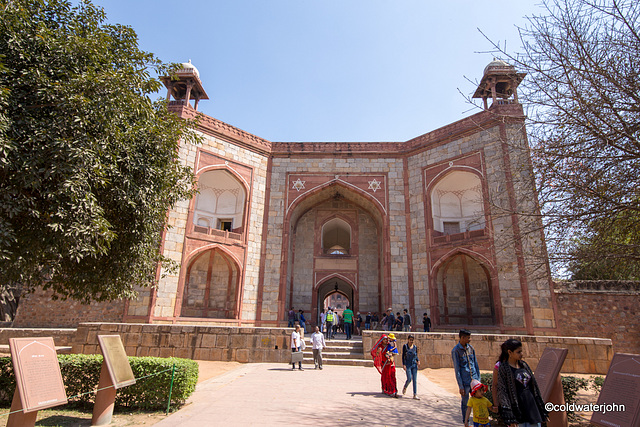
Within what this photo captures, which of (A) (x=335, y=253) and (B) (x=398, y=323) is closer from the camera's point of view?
(B) (x=398, y=323)

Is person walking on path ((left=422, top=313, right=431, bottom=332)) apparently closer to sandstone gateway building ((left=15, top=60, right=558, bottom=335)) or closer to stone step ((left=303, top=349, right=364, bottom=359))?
sandstone gateway building ((left=15, top=60, right=558, bottom=335))

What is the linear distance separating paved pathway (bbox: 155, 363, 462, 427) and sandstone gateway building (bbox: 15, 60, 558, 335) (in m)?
6.79

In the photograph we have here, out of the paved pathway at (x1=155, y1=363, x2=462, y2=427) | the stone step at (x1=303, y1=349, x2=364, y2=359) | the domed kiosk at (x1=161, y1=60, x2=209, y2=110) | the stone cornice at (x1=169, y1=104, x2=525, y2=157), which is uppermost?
the domed kiosk at (x1=161, y1=60, x2=209, y2=110)

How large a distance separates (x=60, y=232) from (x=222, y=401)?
3.14 meters

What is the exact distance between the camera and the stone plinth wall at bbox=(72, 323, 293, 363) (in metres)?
9.47

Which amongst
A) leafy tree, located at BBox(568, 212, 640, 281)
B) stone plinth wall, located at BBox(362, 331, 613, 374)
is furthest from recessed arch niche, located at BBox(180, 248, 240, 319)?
leafy tree, located at BBox(568, 212, 640, 281)

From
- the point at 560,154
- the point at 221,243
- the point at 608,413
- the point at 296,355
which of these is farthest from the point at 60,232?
the point at 221,243

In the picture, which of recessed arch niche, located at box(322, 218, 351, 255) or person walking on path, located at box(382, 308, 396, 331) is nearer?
person walking on path, located at box(382, 308, 396, 331)

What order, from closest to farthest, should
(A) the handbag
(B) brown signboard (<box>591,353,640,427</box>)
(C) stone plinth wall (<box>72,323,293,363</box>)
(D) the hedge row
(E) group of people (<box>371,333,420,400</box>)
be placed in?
1. (B) brown signboard (<box>591,353,640,427</box>)
2. (D) the hedge row
3. (E) group of people (<box>371,333,420,400</box>)
4. (A) the handbag
5. (C) stone plinth wall (<box>72,323,293,363</box>)

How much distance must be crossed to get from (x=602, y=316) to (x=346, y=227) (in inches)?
417

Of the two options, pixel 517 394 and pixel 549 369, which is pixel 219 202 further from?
pixel 517 394

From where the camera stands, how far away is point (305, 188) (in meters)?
16.7

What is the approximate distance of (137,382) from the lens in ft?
16.4

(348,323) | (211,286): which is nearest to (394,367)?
(348,323)
